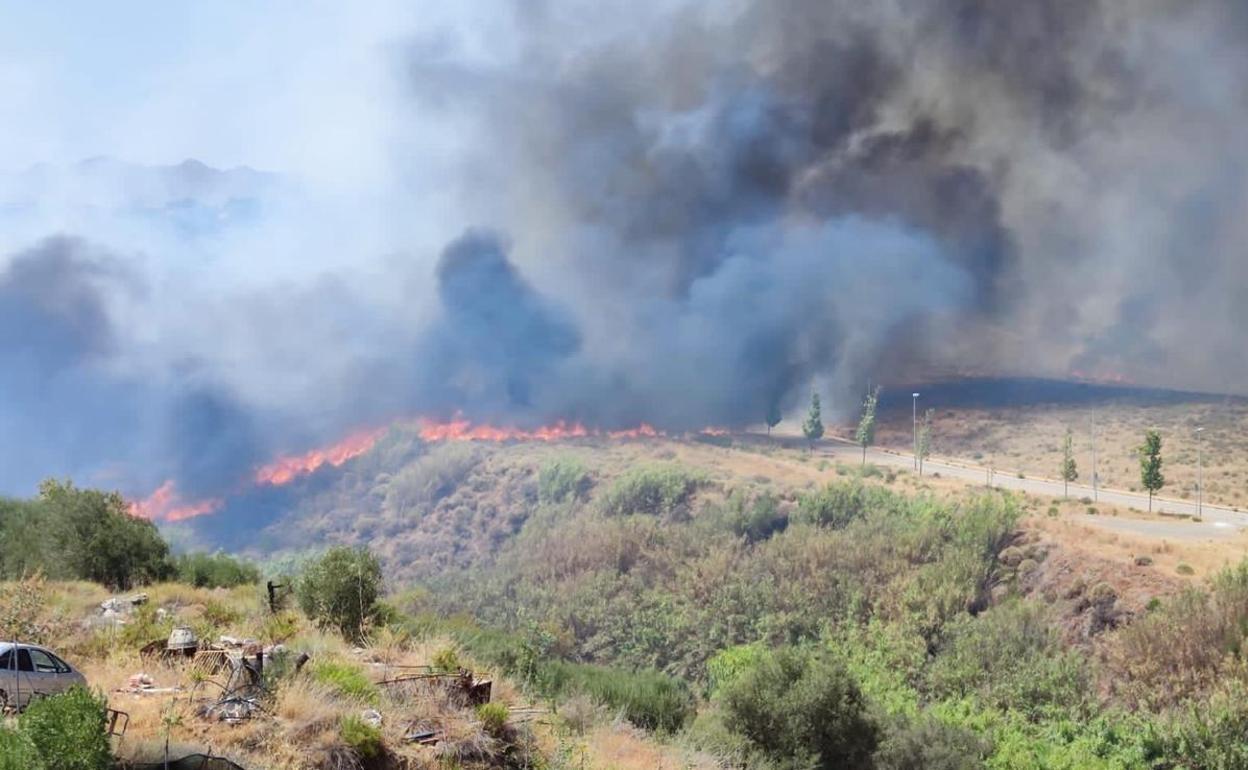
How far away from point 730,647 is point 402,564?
25299 millimetres

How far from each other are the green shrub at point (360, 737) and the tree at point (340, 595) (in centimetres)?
864

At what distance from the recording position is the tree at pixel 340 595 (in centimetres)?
1942

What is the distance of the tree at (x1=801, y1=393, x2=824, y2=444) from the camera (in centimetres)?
6397

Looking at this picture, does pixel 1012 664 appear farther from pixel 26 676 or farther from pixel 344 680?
pixel 26 676

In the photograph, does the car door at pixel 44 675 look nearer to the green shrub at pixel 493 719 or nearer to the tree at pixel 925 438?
the green shrub at pixel 493 719

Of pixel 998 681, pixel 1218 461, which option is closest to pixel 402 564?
pixel 998 681

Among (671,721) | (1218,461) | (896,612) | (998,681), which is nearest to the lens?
(671,721)

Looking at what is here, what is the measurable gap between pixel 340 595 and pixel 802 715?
1085 cm

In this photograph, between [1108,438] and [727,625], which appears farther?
[1108,438]

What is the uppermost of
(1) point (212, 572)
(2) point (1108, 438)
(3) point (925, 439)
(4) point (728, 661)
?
(2) point (1108, 438)

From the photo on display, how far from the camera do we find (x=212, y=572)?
34125 mm

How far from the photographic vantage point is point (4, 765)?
6.97 meters

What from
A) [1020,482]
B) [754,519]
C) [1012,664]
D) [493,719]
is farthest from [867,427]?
[493,719]

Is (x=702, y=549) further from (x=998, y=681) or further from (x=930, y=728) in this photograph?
(x=930, y=728)
